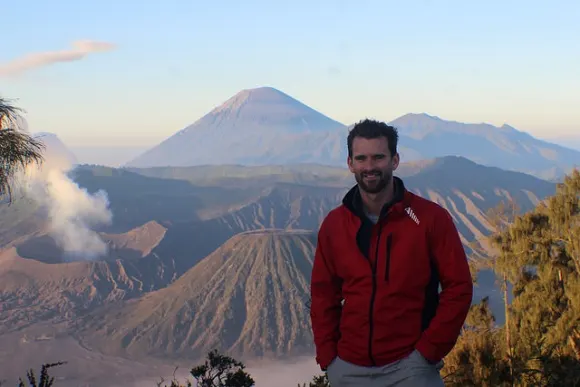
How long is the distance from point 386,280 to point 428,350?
1.49 ft

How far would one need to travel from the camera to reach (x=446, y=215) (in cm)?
406

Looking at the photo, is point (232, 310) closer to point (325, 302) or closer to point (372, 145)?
point (325, 302)

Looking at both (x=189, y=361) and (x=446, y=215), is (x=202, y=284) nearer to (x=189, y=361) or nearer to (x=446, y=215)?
(x=189, y=361)

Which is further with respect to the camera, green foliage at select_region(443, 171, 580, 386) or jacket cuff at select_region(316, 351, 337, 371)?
green foliage at select_region(443, 171, 580, 386)

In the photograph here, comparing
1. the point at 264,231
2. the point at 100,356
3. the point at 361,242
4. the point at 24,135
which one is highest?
the point at 24,135

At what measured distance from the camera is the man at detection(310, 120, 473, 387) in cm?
396

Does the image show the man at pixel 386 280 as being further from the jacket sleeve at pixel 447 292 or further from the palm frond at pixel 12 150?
the palm frond at pixel 12 150

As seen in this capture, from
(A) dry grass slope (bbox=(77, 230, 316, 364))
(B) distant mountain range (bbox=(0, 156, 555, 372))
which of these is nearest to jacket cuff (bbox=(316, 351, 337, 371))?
(B) distant mountain range (bbox=(0, 156, 555, 372))

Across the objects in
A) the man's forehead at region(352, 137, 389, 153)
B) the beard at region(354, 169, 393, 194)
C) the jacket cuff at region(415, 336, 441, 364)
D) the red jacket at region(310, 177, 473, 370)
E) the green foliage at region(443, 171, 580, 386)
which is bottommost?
the green foliage at region(443, 171, 580, 386)

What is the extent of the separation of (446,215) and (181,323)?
89701 mm

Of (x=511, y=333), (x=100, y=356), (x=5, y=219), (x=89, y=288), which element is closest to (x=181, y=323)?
(x=100, y=356)

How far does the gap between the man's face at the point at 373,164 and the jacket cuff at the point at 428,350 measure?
0.93m

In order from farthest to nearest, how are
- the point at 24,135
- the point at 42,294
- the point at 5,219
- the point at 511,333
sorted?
the point at 5,219 → the point at 42,294 → the point at 511,333 → the point at 24,135

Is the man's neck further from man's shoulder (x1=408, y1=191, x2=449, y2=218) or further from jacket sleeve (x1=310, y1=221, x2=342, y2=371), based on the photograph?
jacket sleeve (x1=310, y1=221, x2=342, y2=371)
